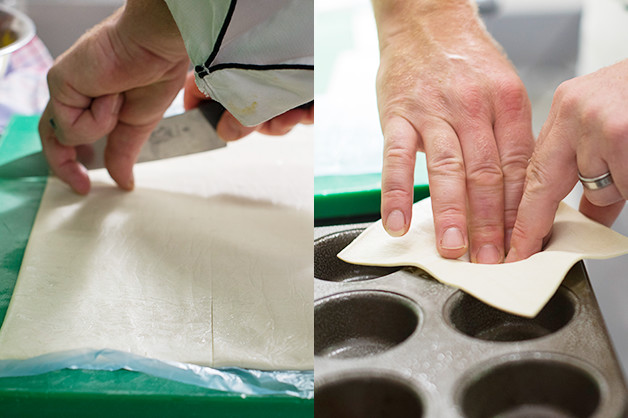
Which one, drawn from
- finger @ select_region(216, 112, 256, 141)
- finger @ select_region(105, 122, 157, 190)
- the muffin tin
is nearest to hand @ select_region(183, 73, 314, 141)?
finger @ select_region(216, 112, 256, 141)

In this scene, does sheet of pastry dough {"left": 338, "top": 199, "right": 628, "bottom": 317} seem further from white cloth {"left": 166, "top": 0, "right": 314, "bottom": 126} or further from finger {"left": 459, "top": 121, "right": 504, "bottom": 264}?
white cloth {"left": 166, "top": 0, "right": 314, "bottom": 126}

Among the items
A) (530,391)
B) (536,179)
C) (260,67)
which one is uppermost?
(260,67)

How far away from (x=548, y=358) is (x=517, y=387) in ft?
0.16

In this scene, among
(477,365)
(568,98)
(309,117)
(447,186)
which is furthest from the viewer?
(309,117)

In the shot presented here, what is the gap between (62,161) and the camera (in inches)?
48.7

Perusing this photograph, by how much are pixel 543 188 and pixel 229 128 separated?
673mm

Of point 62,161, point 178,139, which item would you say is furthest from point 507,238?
point 62,161

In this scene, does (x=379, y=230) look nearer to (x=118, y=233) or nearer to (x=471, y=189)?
(x=471, y=189)

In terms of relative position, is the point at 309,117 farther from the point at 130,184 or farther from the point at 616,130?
the point at 616,130

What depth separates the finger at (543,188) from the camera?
80 centimetres

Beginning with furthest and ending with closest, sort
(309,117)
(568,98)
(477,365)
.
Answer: (309,117) < (568,98) < (477,365)

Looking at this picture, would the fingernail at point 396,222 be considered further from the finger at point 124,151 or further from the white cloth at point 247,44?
the finger at point 124,151

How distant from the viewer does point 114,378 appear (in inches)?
28.8

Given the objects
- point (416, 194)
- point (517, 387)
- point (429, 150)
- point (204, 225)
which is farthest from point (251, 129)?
point (517, 387)
